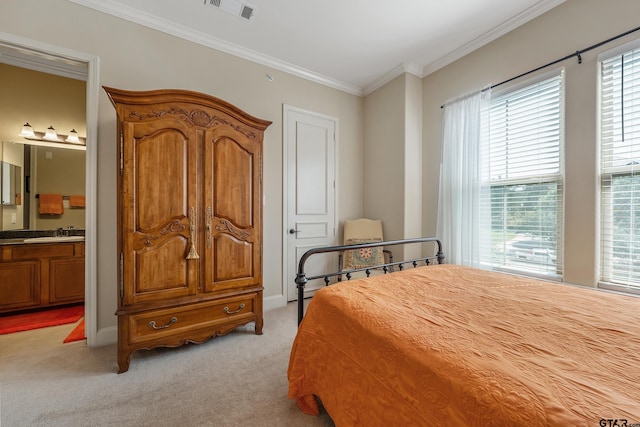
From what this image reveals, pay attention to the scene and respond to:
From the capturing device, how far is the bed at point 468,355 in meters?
0.65

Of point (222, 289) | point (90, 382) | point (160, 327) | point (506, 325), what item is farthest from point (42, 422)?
point (506, 325)

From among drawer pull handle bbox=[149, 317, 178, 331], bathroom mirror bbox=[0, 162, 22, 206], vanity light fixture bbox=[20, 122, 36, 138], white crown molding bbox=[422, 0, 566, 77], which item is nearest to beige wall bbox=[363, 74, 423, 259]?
white crown molding bbox=[422, 0, 566, 77]

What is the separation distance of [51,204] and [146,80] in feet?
7.56

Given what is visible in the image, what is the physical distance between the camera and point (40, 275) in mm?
2893

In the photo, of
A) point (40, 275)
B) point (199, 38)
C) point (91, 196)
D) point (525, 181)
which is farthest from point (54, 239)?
point (525, 181)

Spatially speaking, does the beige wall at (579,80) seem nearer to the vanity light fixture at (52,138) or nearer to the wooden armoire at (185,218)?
the wooden armoire at (185,218)

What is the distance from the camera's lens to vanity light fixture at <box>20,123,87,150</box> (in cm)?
317

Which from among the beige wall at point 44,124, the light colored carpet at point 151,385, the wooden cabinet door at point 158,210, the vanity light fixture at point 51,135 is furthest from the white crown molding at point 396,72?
the vanity light fixture at point 51,135

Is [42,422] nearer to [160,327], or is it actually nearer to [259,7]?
[160,327]

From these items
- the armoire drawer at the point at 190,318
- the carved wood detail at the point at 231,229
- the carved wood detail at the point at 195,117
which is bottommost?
the armoire drawer at the point at 190,318

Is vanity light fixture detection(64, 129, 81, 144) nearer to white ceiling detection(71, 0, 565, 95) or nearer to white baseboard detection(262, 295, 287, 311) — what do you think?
white ceiling detection(71, 0, 565, 95)

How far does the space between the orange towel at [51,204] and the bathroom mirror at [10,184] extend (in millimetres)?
198

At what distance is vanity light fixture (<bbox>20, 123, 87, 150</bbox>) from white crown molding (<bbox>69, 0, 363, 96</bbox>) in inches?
68.7

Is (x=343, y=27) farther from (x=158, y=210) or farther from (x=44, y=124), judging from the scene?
(x=44, y=124)
